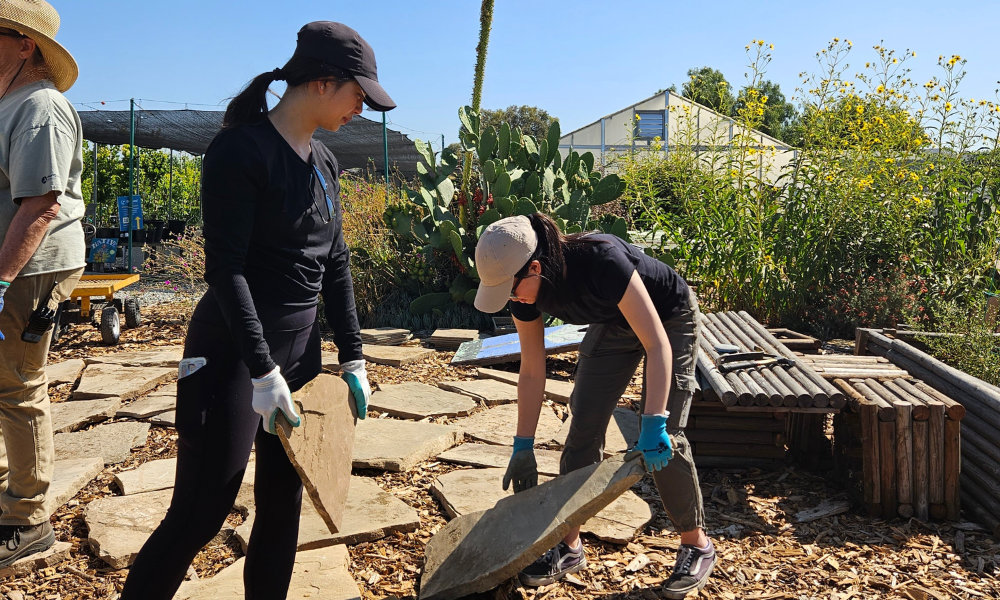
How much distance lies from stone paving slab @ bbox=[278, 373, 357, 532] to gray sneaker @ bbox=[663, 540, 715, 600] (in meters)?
1.15

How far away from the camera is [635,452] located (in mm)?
2215

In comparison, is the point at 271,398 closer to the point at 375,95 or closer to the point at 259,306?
the point at 259,306

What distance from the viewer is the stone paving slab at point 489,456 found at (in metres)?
3.42

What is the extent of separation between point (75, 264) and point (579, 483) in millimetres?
1967

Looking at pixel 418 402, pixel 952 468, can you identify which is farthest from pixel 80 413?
pixel 952 468

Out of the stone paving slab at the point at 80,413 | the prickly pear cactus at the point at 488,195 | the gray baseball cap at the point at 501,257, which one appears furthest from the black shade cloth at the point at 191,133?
the gray baseball cap at the point at 501,257

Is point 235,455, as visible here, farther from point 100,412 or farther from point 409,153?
point 409,153

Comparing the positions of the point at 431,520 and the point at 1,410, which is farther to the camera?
the point at 431,520

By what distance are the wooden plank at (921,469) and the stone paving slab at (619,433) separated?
120cm

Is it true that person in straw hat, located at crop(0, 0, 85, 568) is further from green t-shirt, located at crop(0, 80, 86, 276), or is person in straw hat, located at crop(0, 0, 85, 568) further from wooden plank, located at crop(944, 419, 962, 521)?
wooden plank, located at crop(944, 419, 962, 521)

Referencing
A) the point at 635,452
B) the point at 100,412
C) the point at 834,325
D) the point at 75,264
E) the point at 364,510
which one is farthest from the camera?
the point at 834,325

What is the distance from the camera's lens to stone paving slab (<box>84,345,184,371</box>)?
17.5ft

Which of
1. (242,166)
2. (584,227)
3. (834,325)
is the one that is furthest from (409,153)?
(242,166)

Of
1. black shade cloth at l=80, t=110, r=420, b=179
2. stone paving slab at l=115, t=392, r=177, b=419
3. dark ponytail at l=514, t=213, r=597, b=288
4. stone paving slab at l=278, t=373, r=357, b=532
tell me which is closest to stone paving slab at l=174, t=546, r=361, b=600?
stone paving slab at l=278, t=373, r=357, b=532
